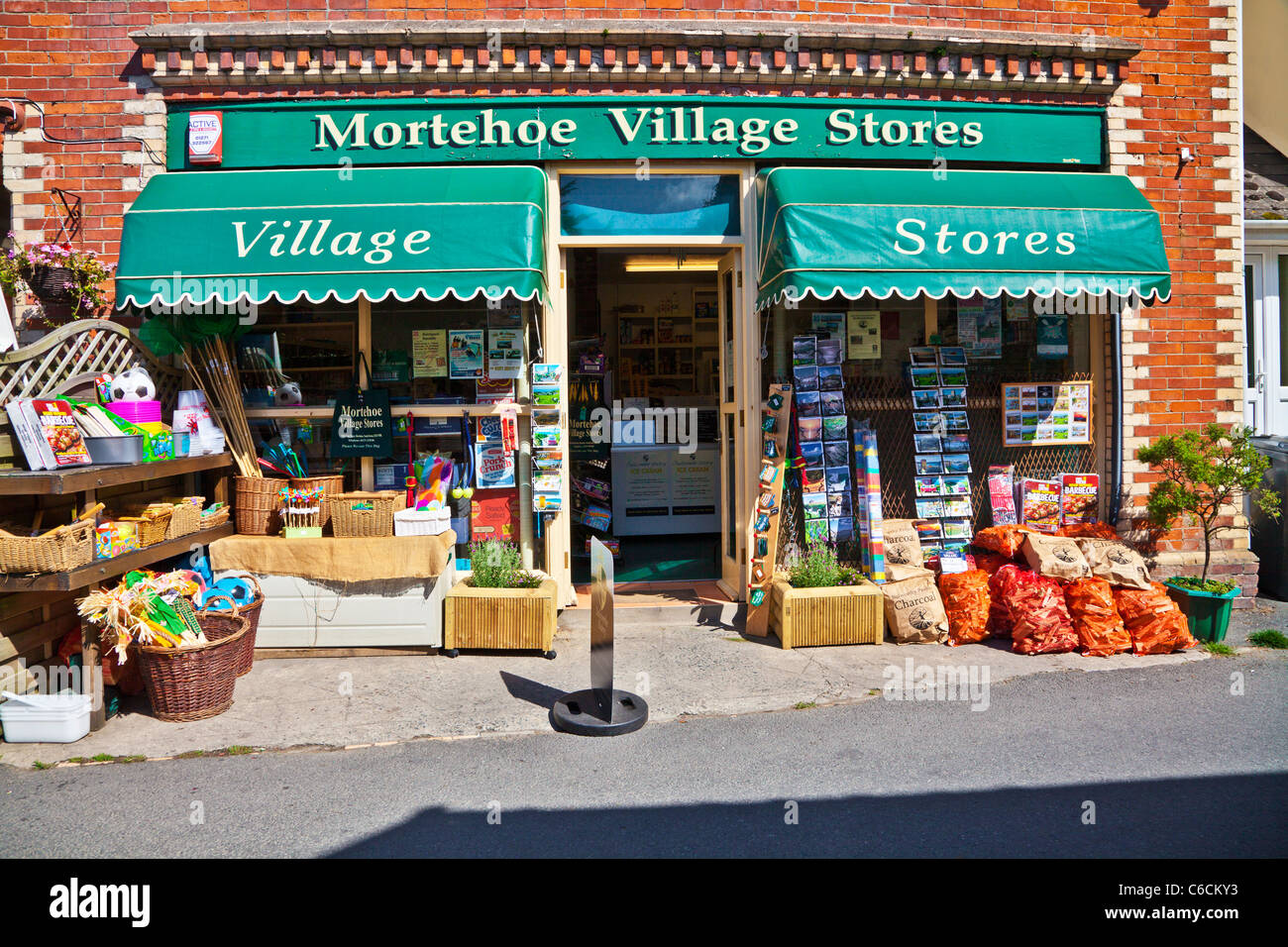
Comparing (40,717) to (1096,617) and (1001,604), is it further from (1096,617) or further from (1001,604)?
(1096,617)

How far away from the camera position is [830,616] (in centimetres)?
597

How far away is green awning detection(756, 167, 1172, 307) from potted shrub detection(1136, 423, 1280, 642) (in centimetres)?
124

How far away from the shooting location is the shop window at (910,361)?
6820mm

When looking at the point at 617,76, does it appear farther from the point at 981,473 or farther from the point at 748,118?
the point at 981,473

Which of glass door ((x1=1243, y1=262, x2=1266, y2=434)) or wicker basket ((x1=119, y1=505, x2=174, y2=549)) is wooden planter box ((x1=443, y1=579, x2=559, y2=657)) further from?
glass door ((x1=1243, y1=262, x2=1266, y2=434))

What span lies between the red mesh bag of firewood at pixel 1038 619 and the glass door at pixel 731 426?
6.80 ft

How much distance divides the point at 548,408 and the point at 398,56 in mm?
2905

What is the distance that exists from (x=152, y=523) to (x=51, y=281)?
221 centimetres

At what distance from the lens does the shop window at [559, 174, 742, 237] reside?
6.59m

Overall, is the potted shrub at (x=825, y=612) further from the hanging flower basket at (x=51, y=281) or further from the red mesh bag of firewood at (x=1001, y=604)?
the hanging flower basket at (x=51, y=281)

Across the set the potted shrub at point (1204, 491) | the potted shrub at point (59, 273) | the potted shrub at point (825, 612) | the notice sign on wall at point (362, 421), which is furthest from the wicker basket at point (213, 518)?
the potted shrub at point (1204, 491)

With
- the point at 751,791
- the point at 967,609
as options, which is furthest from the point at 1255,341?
the point at 751,791

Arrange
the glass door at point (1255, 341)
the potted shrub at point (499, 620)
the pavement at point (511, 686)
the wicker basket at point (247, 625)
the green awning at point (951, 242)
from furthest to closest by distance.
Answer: the glass door at point (1255, 341) < the potted shrub at point (499, 620) < the green awning at point (951, 242) < the wicker basket at point (247, 625) < the pavement at point (511, 686)

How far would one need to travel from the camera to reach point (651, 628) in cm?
651
